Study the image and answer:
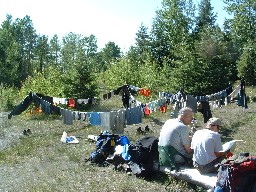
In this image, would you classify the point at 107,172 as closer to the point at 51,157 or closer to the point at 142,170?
the point at 142,170

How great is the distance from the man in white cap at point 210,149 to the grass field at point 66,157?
0.92m

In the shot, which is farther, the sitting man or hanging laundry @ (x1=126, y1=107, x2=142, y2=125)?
hanging laundry @ (x1=126, y1=107, x2=142, y2=125)

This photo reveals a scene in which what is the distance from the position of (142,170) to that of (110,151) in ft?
7.76

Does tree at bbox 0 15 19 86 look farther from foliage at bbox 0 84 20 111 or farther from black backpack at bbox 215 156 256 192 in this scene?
black backpack at bbox 215 156 256 192

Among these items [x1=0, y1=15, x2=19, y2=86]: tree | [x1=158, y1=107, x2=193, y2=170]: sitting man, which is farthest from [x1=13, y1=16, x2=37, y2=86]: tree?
[x1=158, y1=107, x2=193, y2=170]: sitting man

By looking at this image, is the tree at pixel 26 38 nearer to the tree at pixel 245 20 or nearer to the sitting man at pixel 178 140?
the tree at pixel 245 20

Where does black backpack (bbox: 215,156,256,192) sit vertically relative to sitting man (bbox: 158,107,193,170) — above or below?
below

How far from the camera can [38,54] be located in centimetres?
8350

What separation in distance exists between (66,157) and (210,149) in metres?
6.41

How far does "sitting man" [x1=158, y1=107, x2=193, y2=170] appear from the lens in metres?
8.34

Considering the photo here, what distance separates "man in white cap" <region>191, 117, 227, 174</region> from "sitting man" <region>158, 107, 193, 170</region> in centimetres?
62

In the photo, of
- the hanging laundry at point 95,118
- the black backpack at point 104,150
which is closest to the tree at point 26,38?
the hanging laundry at point 95,118

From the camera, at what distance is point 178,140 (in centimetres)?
845

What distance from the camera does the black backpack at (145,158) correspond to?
9.44 m
